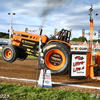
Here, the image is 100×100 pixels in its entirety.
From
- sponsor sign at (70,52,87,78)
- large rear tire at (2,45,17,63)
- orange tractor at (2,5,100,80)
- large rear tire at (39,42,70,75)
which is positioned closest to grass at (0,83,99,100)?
orange tractor at (2,5,100,80)

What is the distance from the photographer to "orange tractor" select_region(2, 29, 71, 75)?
20.8 ft

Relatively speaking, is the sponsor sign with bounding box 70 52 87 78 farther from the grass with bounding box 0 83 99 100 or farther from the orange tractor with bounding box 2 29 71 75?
the grass with bounding box 0 83 99 100

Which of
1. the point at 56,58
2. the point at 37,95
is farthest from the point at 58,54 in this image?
the point at 37,95

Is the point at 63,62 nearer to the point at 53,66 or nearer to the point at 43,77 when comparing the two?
the point at 53,66

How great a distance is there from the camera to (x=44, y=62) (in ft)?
21.4

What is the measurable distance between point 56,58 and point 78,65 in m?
1.21

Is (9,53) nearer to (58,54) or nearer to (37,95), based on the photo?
(58,54)

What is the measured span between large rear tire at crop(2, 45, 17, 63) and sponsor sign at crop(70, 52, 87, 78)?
3393mm

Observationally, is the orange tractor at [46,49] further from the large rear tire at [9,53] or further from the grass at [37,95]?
the grass at [37,95]

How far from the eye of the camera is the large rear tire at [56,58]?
6266 mm

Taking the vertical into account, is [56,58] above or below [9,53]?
below

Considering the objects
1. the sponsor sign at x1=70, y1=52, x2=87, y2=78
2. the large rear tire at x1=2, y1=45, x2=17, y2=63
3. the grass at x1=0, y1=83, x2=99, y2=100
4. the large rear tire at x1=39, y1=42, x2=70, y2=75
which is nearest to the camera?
the grass at x1=0, y1=83, x2=99, y2=100

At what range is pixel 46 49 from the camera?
654 cm

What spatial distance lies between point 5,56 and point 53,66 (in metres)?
3.03
